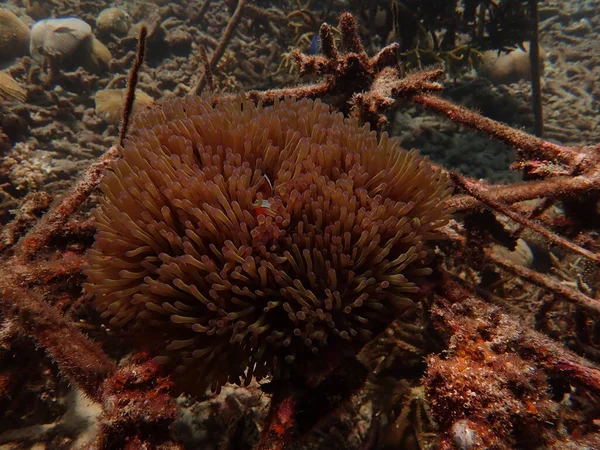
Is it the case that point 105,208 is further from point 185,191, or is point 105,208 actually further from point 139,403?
point 139,403

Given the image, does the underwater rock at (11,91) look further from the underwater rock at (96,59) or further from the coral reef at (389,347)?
the coral reef at (389,347)

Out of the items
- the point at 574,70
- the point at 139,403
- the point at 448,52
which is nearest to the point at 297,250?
the point at 139,403

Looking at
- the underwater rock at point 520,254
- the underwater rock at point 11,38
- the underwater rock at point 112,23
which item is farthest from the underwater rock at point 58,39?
the underwater rock at point 520,254

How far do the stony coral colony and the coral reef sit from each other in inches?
7.6

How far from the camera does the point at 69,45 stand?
8.26 metres

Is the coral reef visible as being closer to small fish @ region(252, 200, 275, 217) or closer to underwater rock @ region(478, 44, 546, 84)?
small fish @ region(252, 200, 275, 217)

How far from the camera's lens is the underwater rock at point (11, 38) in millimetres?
8961

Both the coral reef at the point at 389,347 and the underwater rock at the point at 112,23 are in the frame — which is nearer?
the coral reef at the point at 389,347

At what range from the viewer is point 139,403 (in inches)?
76.7

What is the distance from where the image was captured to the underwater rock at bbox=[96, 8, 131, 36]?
32.4 ft

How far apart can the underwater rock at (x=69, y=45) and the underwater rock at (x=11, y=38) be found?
2.04ft

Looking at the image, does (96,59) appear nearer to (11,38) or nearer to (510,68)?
(11,38)

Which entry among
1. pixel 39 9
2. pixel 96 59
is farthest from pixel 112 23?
pixel 39 9

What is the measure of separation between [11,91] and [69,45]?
7.40ft
